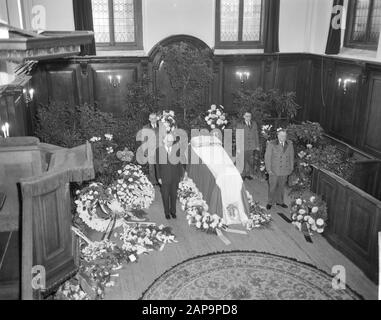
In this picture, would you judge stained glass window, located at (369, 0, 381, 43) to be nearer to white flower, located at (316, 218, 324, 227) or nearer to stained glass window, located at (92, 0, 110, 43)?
white flower, located at (316, 218, 324, 227)

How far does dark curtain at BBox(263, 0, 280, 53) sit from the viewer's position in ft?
43.0

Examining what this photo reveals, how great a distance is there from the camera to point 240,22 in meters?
13.4

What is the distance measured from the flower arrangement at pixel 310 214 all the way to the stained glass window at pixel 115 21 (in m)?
7.35

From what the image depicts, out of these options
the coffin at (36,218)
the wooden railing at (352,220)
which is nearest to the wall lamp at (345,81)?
the wooden railing at (352,220)

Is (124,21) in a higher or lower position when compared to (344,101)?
higher

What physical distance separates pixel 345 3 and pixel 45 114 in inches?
342

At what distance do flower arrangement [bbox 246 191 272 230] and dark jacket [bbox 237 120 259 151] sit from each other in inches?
74.2

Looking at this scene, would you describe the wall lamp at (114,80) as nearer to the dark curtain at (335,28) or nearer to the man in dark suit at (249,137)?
the man in dark suit at (249,137)

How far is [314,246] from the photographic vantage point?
7.94 metres

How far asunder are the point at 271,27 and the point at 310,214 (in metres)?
7.12

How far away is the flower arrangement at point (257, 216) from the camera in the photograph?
8.67m

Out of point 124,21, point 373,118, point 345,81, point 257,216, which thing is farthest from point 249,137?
point 124,21

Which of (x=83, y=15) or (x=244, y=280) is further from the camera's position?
(x=83, y=15)

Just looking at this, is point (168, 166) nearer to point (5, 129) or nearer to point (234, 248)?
point (234, 248)
